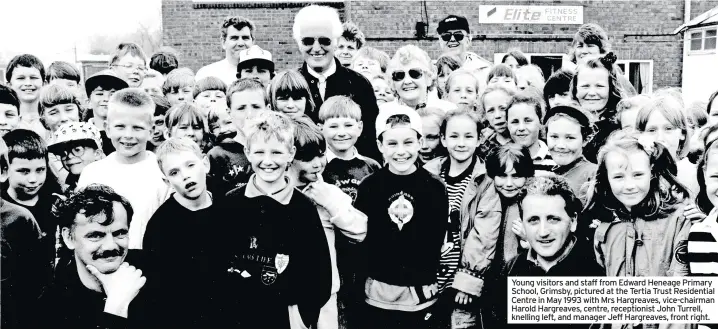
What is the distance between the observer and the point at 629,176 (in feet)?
8.24

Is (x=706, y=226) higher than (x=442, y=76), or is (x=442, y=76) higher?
(x=442, y=76)

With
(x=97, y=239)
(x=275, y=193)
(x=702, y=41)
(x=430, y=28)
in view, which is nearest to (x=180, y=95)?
(x=97, y=239)

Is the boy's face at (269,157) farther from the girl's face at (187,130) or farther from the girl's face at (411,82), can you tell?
the girl's face at (411,82)

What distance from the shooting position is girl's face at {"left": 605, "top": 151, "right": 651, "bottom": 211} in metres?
2.51

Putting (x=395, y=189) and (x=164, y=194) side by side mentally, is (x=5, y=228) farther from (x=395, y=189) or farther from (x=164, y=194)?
(x=395, y=189)

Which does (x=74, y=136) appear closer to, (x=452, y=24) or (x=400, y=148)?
(x=400, y=148)

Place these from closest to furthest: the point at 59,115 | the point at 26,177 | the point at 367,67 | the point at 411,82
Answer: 1. the point at 26,177
2. the point at 59,115
3. the point at 411,82
4. the point at 367,67

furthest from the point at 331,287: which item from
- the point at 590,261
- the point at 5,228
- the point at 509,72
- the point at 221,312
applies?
the point at 509,72

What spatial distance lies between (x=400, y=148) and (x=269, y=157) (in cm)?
50

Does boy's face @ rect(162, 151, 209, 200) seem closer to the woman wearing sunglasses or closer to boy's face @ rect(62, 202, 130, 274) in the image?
boy's face @ rect(62, 202, 130, 274)

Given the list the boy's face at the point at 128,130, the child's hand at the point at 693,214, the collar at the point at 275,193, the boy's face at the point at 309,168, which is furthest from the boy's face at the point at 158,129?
the child's hand at the point at 693,214

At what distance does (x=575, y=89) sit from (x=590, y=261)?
0.73 metres

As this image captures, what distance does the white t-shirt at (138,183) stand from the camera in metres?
2.48

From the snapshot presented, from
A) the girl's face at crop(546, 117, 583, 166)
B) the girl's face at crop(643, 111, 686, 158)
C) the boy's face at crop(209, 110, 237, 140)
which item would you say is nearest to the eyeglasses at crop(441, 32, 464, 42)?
the girl's face at crop(546, 117, 583, 166)
